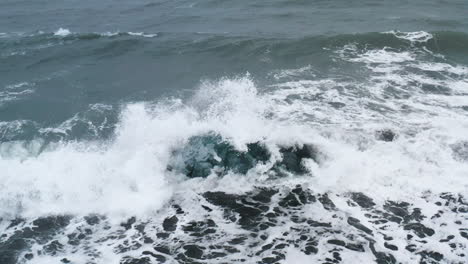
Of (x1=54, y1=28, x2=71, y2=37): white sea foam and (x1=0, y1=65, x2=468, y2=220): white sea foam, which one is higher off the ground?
(x1=54, y1=28, x2=71, y2=37): white sea foam

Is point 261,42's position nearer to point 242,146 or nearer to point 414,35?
point 414,35

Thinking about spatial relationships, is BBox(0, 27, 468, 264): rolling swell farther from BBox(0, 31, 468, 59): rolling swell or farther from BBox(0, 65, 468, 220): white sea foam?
BBox(0, 31, 468, 59): rolling swell

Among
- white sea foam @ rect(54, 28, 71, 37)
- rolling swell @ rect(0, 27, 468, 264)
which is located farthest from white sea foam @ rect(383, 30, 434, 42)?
white sea foam @ rect(54, 28, 71, 37)

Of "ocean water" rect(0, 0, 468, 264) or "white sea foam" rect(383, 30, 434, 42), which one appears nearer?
"ocean water" rect(0, 0, 468, 264)

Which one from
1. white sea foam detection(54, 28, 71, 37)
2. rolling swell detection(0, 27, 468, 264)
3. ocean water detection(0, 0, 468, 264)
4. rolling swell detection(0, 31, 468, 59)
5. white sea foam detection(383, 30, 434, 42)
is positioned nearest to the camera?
rolling swell detection(0, 27, 468, 264)

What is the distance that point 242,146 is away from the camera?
51.7 feet

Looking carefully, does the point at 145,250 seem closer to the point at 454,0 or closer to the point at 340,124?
the point at 340,124

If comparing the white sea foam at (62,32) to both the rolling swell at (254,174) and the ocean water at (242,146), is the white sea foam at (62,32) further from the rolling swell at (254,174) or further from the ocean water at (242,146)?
the rolling swell at (254,174)

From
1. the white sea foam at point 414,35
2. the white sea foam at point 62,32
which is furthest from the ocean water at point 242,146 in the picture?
the white sea foam at point 62,32

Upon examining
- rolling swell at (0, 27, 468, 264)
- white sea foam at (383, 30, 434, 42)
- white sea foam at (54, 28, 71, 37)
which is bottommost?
rolling swell at (0, 27, 468, 264)

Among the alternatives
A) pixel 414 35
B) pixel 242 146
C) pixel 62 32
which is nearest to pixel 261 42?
pixel 414 35

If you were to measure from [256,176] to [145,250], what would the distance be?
178 inches

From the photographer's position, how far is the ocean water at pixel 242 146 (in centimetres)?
1252

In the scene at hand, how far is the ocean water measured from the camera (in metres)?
12.5
